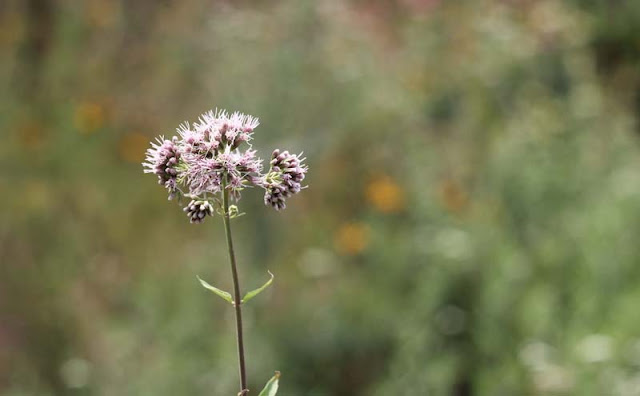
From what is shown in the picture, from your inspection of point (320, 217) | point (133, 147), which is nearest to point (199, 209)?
point (320, 217)

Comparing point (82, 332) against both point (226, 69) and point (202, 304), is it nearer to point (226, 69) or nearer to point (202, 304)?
point (202, 304)

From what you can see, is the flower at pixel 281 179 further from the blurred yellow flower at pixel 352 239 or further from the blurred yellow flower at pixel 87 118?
the blurred yellow flower at pixel 87 118

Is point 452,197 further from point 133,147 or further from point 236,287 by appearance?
point 236,287

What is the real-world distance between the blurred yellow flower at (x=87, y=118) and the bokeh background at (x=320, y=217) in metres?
0.01

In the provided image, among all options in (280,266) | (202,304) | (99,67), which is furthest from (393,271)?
(99,67)

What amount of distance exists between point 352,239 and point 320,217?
0.23 meters

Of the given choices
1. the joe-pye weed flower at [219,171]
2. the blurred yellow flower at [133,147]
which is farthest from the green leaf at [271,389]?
the blurred yellow flower at [133,147]

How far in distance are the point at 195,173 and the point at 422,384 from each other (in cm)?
214

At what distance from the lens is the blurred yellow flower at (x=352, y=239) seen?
3387 millimetres

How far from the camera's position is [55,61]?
13.4ft

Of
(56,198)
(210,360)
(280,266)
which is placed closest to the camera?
(210,360)

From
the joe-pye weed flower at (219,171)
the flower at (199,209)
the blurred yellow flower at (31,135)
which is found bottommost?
the flower at (199,209)

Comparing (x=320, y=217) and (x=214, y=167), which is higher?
(x=320, y=217)

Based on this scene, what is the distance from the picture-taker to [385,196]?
3.55m
